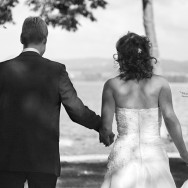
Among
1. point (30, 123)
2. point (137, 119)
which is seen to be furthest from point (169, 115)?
point (30, 123)

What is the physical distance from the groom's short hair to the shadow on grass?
5.23 meters

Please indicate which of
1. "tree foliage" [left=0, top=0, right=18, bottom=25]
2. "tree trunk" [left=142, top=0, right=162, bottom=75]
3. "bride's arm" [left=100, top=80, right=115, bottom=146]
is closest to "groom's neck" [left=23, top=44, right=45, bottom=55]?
"bride's arm" [left=100, top=80, right=115, bottom=146]

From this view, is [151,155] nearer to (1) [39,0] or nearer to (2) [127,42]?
(2) [127,42]

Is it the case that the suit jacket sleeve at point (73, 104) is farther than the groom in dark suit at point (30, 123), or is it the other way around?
the suit jacket sleeve at point (73, 104)

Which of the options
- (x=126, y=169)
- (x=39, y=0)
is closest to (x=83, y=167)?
(x=39, y=0)

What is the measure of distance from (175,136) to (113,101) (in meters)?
0.56

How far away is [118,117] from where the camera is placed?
4.56m

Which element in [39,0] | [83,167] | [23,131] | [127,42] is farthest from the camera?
[39,0]

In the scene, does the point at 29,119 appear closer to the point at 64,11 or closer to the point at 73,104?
the point at 73,104

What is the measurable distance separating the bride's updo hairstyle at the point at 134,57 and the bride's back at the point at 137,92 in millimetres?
51

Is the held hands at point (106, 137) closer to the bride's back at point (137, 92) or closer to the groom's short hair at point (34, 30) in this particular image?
the bride's back at point (137, 92)

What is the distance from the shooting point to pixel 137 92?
4449mm

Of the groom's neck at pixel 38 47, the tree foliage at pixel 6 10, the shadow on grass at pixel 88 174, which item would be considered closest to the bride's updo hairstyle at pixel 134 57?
the groom's neck at pixel 38 47

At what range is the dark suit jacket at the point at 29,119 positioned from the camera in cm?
426
